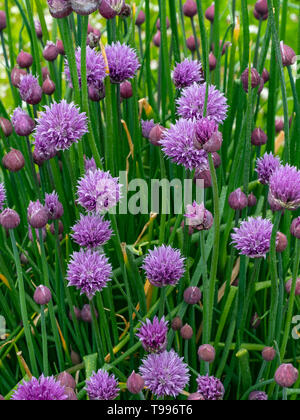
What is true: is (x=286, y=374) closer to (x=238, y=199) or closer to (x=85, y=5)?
(x=238, y=199)

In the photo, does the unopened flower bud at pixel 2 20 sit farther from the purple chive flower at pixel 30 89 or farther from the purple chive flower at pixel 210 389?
the purple chive flower at pixel 210 389

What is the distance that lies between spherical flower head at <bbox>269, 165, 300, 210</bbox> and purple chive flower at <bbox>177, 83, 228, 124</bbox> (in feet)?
0.75

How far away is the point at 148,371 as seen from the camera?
1.12m

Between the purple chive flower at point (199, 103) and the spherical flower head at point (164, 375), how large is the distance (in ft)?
1.69

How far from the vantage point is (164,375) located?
43.4 inches

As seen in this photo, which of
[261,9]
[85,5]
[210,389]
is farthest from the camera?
[261,9]

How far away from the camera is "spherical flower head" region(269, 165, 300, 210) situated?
101 centimetres

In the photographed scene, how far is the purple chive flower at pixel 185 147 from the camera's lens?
3.55ft

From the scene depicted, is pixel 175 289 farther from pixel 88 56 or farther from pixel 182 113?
pixel 88 56

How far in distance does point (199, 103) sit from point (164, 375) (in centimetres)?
58

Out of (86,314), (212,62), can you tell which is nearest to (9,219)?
(86,314)

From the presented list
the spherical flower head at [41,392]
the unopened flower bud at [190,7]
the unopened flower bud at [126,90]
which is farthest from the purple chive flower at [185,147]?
the unopened flower bud at [190,7]

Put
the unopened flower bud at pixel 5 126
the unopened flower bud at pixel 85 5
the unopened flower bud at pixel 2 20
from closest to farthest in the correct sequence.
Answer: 1. the unopened flower bud at pixel 85 5
2. the unopened flower bud at pixel 5 126
3. the unopened flower bud at pixel 2 20
